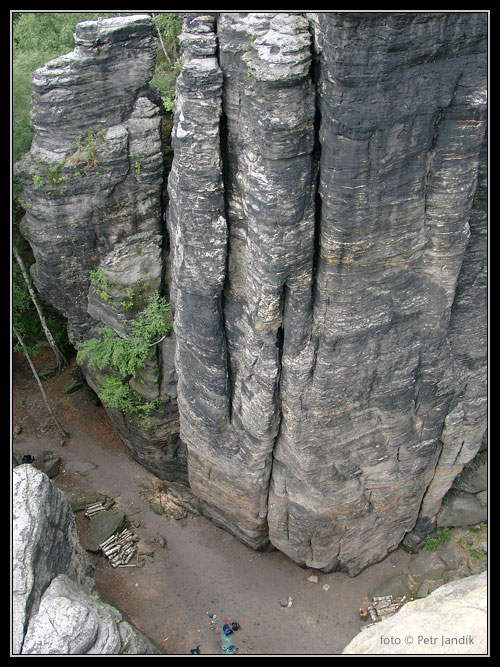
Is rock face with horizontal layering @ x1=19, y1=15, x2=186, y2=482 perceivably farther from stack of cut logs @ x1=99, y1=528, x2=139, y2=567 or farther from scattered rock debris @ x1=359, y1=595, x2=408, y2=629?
scattered rock debris @ x1=359, y1=595, x2=408, y2=629

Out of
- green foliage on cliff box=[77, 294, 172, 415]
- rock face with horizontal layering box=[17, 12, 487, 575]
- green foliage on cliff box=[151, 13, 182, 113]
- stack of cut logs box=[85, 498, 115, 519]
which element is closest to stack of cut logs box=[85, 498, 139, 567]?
stack of cut logs box=[85, 498, 115, 519]

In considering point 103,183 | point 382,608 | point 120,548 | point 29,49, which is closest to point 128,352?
point 103,183

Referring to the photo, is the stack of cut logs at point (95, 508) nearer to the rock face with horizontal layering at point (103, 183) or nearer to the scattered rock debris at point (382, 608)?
the rock face with horizontal layering at point (103, 183)

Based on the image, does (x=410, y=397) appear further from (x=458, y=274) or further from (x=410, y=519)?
(x=410, y=519)

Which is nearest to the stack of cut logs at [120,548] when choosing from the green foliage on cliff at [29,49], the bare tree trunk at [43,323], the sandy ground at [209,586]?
the sandy ground at [209,586]

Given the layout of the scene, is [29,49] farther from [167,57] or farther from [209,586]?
[209,586]

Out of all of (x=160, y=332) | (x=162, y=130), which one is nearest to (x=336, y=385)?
(x=160, y=332)

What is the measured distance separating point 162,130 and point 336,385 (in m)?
8.72

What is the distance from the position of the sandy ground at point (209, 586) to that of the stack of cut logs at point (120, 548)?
213 mm

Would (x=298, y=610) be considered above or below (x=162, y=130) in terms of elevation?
below

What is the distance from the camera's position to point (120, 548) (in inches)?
789

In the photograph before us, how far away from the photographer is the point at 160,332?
18.5 metres

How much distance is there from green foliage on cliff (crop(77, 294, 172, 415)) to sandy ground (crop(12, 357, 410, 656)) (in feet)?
12.1

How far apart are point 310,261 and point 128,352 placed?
766 centimetres
